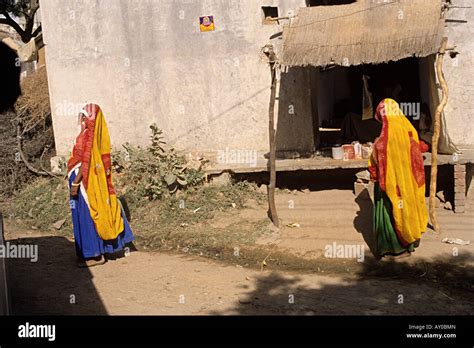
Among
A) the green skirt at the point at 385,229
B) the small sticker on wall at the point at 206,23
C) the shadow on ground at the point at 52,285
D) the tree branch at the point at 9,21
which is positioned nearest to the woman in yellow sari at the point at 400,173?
the green skirt at the point at 385,229

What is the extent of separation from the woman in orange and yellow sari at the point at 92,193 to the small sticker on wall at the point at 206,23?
3.11 m

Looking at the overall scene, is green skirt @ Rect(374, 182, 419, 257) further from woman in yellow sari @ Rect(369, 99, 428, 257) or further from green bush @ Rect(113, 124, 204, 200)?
green bush @ Rect(113, 124, 204, 200)

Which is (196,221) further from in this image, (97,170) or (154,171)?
(97,170)

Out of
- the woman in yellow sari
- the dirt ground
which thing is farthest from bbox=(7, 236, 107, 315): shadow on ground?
the woman in yellow sari

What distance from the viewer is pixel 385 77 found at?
1109 centimetres

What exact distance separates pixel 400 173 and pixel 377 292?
131cm

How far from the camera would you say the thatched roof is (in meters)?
6.95

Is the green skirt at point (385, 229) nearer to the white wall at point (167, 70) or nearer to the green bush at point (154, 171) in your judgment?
the white wall at point (167, 70)

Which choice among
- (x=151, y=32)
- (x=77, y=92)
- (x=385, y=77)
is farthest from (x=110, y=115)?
(x=385, y=77)

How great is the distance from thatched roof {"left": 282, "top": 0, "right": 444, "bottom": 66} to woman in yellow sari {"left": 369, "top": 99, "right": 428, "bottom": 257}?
4.08ft

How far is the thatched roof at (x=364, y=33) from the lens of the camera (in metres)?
6.95

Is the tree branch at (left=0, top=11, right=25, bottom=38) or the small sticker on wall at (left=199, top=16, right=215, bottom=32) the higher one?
the tree branch at (left=0, top=11, right=25, bottom=38)

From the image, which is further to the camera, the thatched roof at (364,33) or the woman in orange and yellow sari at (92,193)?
the thatched roof at (364,33)
